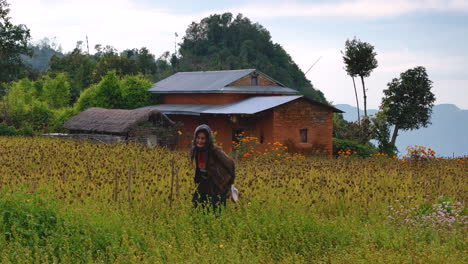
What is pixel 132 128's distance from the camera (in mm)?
24594

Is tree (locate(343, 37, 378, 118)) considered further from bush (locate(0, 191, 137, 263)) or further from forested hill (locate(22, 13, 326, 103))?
bush (locate(0, 191, 137, 263))

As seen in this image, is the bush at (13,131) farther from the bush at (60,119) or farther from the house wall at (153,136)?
the house wall at (153,136)

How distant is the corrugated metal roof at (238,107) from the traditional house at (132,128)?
104 inches

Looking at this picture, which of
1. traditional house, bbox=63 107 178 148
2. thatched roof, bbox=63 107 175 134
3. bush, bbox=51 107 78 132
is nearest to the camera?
traditional house, bbox=63 107 178 148

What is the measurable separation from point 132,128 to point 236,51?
44957 millimetres

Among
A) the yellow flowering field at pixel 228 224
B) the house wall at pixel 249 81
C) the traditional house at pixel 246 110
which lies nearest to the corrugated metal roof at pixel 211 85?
the traditional house at pixel 246 110

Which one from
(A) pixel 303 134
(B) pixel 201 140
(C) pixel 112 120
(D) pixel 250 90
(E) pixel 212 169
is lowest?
(E) pixel 212 169

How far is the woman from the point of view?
912 centimetres

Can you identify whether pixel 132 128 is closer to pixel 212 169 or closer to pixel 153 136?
pixel 153 136

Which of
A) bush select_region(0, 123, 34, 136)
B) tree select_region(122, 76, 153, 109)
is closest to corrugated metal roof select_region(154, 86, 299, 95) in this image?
tree select_region(122, 76, 153, 109)

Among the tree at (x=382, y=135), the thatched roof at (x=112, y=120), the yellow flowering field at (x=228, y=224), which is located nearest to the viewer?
the yellow flowering field at (x=228, y=224)

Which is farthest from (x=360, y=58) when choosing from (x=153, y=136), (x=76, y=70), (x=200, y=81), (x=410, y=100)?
(x=76, y=70)

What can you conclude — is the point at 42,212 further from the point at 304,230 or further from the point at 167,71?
the point at 167,71

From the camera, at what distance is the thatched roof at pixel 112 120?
2481 centimetres
